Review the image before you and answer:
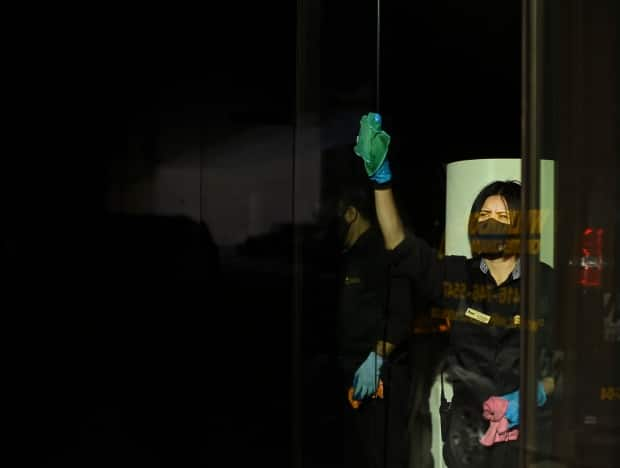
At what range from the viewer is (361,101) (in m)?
3.21

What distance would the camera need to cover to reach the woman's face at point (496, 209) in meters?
2.86

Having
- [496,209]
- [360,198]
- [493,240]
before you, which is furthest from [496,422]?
[360,198]

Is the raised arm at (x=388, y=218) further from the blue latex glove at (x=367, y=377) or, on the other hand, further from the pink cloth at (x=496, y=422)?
the pink cloth at (x=496, y=422)

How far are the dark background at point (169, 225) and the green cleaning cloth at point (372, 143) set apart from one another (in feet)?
0.21

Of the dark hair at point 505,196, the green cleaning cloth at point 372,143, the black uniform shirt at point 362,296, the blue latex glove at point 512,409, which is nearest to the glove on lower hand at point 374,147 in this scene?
the green cleaning cloth at point 372,143

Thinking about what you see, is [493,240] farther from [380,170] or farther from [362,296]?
[362,296]

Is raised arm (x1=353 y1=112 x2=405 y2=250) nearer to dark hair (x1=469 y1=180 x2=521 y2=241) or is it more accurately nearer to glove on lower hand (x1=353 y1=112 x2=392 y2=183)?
glove on lower hand (x1=353 y1=112 x2=392 y2=183)

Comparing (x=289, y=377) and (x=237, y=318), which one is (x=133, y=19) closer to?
(x=237, y=318)

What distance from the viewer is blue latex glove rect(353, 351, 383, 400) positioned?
3.25 metres

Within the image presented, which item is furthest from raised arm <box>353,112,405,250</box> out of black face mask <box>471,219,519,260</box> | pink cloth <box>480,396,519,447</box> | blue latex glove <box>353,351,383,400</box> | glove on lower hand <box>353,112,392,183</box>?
pink cloth <box>480,396,519,447</box>

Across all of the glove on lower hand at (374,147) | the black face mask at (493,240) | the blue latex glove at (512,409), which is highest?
the glove on lower hand at (374,147)

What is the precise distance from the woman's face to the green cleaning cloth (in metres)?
0.48

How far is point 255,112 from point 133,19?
25.6 inches

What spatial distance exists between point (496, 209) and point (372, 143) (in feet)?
1.96
